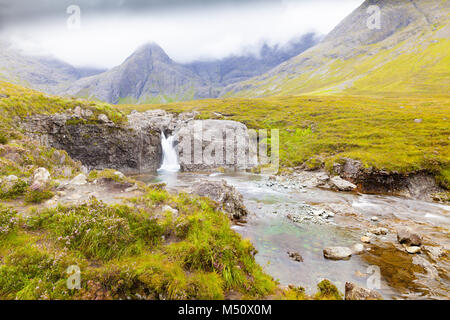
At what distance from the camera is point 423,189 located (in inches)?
1043

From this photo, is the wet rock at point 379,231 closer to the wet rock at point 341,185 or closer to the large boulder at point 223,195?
the large boulder at point 223,195

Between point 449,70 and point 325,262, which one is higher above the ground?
point 449,70

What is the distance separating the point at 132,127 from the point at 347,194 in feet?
126

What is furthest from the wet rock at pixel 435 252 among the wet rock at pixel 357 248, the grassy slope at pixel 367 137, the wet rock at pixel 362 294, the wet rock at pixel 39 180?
the wet rock at pixel 39 180

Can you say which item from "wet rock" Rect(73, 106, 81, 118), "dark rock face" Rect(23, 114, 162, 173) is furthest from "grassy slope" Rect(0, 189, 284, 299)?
"wet rock" Rect(73, 106, 81, 118)

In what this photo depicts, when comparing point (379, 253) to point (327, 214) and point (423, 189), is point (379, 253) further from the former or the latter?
point (423, 189)

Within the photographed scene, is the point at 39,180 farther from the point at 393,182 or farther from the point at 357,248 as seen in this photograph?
the point at 393,182

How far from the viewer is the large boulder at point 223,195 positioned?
16312 mm

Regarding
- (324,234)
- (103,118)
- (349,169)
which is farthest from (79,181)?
(349,169)

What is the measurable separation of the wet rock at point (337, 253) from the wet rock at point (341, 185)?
733 inches

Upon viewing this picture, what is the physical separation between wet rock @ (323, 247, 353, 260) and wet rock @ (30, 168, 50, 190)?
15244mm

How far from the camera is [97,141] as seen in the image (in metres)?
34.7

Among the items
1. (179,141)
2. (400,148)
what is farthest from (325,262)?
(179,141)

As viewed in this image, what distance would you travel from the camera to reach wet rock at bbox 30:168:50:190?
367 inches
